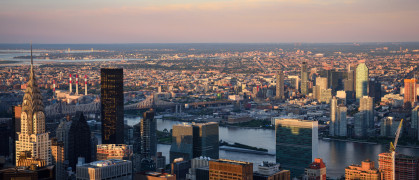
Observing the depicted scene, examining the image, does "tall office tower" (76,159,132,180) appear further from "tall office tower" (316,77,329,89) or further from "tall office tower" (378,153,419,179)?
"tall office tower" (316,77,329,89)

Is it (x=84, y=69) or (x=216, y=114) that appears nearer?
(x=216, y=114)

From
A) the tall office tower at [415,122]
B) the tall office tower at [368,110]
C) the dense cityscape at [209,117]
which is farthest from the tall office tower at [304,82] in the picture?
the tall office tower at [415,122]

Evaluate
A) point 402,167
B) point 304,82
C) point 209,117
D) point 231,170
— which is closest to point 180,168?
point 231,170

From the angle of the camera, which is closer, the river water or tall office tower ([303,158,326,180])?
tall office tower ([303,158,326,180])

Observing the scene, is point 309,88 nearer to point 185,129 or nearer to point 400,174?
point 185,129

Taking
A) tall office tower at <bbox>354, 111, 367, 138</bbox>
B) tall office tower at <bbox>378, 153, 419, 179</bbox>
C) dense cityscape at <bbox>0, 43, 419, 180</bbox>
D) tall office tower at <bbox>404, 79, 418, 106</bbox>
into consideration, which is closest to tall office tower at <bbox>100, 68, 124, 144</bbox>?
dense cityscape at <bbox>0, 43, 419, 180</bbox>

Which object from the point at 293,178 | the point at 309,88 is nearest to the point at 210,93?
the point at 309,88

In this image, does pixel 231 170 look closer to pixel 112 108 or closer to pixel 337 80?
pixel 112 108
